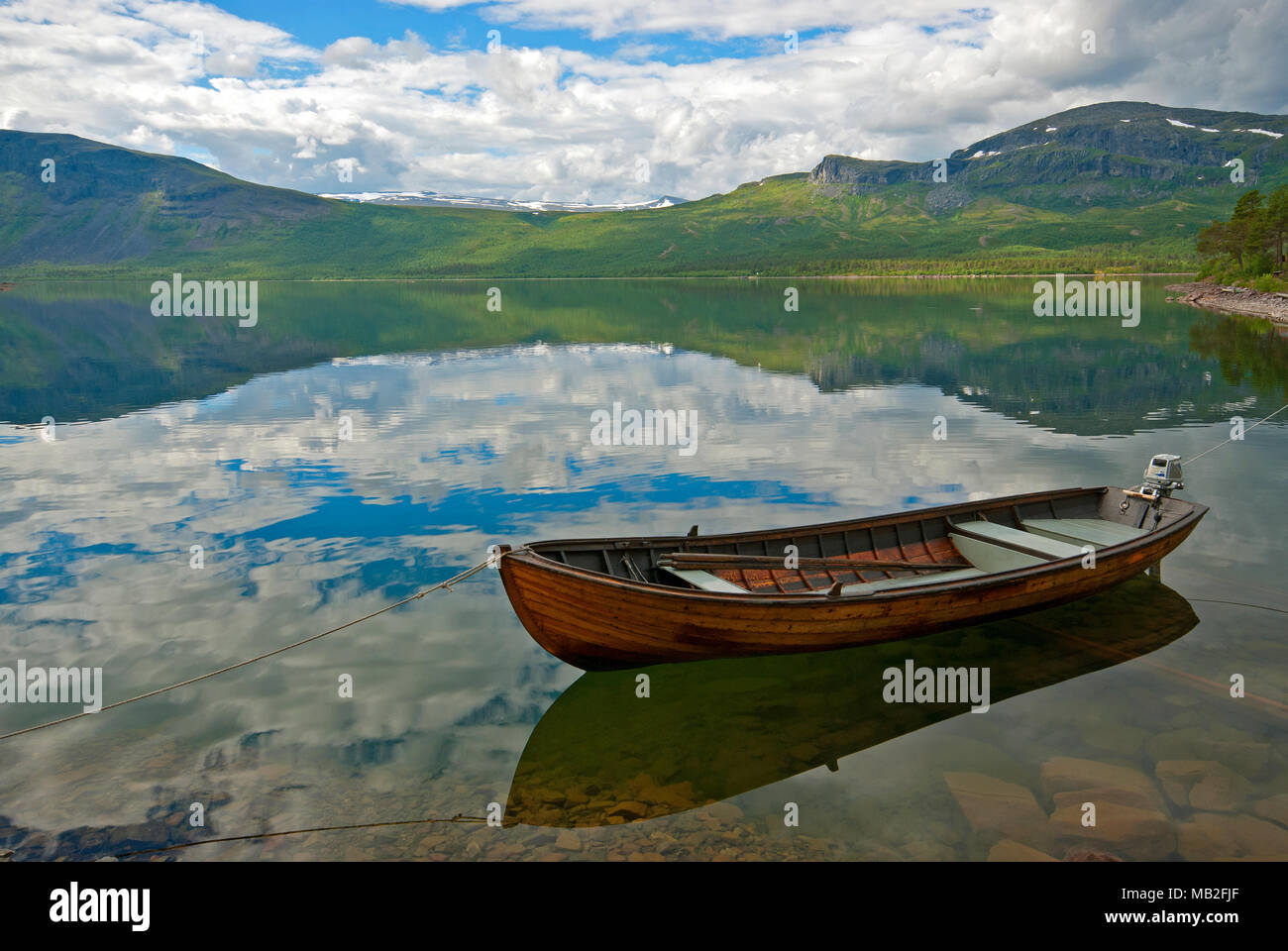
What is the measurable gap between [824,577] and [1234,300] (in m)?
108

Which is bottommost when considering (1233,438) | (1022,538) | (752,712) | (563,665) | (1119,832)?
(1119,832)

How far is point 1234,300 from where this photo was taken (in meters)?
99.6

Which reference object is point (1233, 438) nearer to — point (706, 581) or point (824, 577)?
point (824, 577)

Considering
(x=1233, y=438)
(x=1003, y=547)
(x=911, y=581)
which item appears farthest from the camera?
(x=1233, y=438)

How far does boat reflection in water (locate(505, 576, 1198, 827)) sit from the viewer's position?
12.1 meters

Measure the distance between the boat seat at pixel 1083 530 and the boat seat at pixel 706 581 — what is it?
877 cm

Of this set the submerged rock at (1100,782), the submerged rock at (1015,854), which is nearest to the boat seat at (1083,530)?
the submerged rock at (1100,782)

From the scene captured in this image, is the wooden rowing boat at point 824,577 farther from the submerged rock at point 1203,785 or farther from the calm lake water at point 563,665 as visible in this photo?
the submerged rock at point 1203,785

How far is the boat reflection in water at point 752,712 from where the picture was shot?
1212cm

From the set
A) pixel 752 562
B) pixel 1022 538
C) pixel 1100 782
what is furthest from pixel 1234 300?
pixel 1100 782

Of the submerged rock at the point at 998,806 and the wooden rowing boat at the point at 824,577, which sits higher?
the wooden rowing boat at the point at 824,577

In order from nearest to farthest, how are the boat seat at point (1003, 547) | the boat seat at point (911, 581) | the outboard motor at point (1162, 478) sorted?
1. the boat seat at point (911, 581)
2. the boat seat at point (1003, 547)
3. the outboard motor at point (1162, 478)

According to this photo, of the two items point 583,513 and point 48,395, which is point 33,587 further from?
point 48,395
